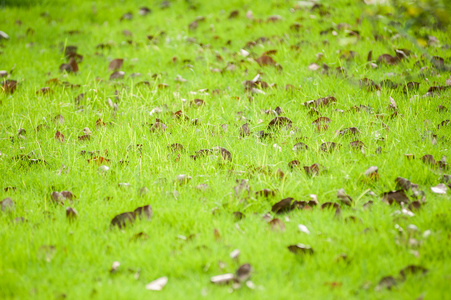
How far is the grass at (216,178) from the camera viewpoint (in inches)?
84.8

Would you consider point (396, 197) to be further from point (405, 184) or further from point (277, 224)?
point (277, 224)

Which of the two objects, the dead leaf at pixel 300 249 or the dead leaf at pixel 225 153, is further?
the dead leaf at pixel 225 153

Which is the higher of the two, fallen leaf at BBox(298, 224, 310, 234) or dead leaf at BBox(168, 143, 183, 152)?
fallen leaf at BBox(298, 224, 310, 234)

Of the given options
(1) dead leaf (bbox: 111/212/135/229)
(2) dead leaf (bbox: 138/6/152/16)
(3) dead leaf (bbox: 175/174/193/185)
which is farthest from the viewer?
(2) dead leaf (bbox: 138/6/152/16)

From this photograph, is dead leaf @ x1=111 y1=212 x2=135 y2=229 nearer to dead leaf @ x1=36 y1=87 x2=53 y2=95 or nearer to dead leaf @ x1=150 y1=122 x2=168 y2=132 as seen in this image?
dead leaf @ x1=150 y1=122 x2=168 y2=132

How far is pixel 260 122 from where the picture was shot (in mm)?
3801

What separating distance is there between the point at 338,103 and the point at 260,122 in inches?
32.1

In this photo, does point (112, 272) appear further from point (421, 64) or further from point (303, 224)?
point (421, 64)

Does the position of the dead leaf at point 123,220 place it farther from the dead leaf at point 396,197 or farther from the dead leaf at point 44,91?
the dead leaf at point 44,91

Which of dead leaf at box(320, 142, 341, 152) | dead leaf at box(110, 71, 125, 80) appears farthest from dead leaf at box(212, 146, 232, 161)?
dead leaf at box(110, 71, 125, 80)

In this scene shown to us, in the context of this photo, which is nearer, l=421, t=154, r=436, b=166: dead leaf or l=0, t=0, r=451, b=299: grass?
l=0, t=0, r=451, b=299: grass

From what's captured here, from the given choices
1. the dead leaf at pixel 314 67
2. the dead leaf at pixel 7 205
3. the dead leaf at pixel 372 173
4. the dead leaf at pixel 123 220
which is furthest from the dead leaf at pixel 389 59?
the dead leaf at pixel 7 205

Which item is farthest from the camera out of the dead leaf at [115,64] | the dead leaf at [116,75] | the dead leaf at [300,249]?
the dead leaf at [115,64]

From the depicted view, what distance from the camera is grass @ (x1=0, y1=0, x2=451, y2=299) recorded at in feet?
7.07
